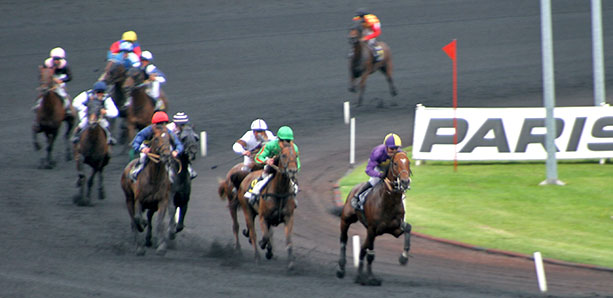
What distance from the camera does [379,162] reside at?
1318 cm

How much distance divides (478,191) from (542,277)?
23.1 feet

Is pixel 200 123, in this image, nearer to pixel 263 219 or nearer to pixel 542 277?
pixel 263 219

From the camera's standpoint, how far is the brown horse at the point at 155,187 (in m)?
14.1

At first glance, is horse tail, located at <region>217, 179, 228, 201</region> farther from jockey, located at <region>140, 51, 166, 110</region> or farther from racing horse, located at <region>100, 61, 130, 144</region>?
racing horse, located at <region>100, 61, 130, 144</region>

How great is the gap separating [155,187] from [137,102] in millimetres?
6772

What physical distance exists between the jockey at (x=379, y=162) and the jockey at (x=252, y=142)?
2.63 metres

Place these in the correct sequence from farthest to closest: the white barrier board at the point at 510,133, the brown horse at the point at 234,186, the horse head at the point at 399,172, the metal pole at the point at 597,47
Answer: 1. the metal pole at the point at 597,47
2. the white barrier board at the point at 510,133
3. the brown horse at the point at 234,186
4. the horse head at the point at 399,172

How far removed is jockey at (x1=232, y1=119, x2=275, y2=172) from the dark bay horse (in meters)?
0.79

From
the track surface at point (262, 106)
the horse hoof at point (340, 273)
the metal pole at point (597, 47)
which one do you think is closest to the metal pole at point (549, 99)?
the metal pole at point (597, 47)

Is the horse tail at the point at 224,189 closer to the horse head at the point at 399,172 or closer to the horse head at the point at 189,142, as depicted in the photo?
the horse head at the point at 189,142

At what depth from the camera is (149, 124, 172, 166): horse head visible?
552 inches

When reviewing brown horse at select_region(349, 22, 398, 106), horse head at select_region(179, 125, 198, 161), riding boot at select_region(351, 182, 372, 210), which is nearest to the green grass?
riding boot at select_region(351, 182, 372, 210)

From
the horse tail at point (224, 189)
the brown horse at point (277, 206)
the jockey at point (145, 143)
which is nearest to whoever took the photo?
the brown horse at point (277, 206)

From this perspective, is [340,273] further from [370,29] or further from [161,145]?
[370,29]
